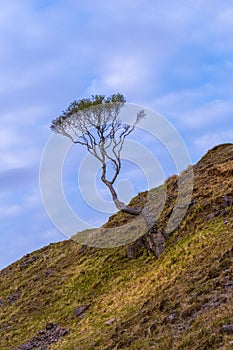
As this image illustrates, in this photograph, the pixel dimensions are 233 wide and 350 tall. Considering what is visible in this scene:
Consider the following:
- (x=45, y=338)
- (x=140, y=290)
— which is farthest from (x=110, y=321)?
(x=45, y=338)

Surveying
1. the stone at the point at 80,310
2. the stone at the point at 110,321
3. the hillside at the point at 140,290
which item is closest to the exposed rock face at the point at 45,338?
the hillside at the point at 140,290

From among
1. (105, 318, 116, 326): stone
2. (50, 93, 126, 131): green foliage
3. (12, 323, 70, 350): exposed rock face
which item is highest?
(50, 93, 126, 131): green foliage

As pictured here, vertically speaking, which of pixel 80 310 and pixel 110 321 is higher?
pixel 80 310

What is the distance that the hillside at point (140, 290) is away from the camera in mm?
18797

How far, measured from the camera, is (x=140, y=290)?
2730cm

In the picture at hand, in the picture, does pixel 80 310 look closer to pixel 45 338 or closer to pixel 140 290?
pixel 45 338

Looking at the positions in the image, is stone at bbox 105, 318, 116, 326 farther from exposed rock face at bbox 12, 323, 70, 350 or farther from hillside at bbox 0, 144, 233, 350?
exposed rock face at bbox 12, 323, 70, 350

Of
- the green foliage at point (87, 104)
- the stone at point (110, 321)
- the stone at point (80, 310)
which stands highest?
the green foliage at point (87, 104)

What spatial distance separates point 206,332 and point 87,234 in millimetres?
31450

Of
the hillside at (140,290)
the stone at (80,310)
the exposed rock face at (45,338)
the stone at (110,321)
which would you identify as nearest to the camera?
the hillside at (140,290)

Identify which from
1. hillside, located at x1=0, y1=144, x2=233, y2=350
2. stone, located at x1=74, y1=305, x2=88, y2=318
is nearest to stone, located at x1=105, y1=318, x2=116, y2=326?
hillside, located at x1=0, y1=144, x2=233, y2=350

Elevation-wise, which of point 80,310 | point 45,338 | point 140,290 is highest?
point 80,310

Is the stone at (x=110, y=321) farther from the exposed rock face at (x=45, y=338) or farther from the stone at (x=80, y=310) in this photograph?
the stone at (x=80, y=310)

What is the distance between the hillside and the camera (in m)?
18.8
